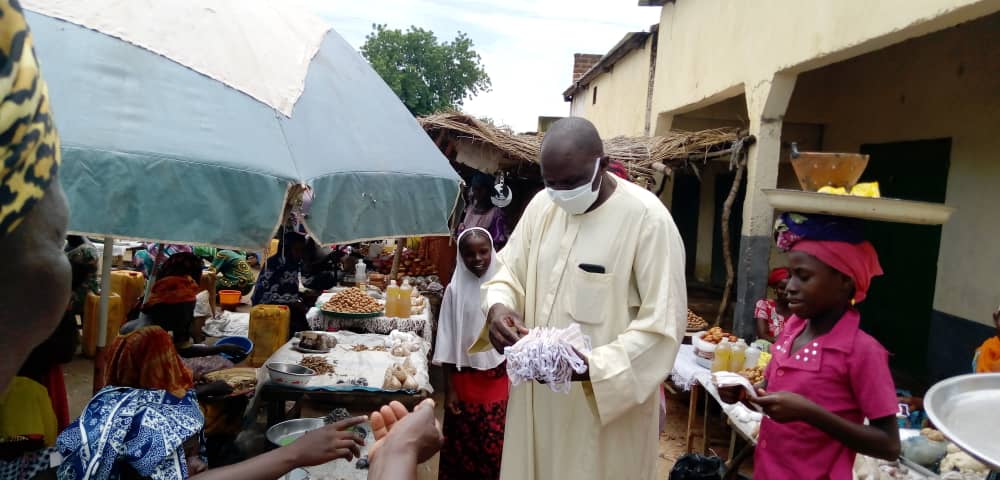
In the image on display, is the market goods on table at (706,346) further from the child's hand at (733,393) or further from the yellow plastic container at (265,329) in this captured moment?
the yellow plastic container at (265,329)

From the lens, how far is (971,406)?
220cm

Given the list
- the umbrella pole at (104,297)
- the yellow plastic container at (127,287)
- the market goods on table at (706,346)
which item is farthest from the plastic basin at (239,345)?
the market goods on table at (706,346)

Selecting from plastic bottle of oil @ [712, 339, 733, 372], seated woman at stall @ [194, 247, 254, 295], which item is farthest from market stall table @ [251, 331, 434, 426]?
seated woman at stall @ [194, 247, 254, 295]

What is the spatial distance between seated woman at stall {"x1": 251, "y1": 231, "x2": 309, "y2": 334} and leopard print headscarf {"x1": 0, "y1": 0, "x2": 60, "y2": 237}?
260 inches

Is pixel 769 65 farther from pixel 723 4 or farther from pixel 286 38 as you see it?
pixel 286 38

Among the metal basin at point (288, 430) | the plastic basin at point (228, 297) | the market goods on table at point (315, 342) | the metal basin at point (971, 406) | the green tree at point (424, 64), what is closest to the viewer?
the metal basin at point (971, 406)

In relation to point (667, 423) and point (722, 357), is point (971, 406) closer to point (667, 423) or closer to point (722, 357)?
point (722, 357)

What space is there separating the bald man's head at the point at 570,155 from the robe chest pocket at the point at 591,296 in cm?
40

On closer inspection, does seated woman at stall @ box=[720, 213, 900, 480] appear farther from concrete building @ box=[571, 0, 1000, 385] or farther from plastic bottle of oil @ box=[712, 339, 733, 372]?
concrete building @ box=[571, 0, 1000, 385]

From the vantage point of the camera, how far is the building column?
264 inches

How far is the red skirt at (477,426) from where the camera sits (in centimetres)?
424

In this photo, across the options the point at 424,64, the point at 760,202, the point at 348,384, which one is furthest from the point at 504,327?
the point at 424,64

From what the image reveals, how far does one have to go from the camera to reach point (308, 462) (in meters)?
2.25

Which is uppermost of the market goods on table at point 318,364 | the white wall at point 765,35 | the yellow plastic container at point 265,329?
the white wall at point 765,35
